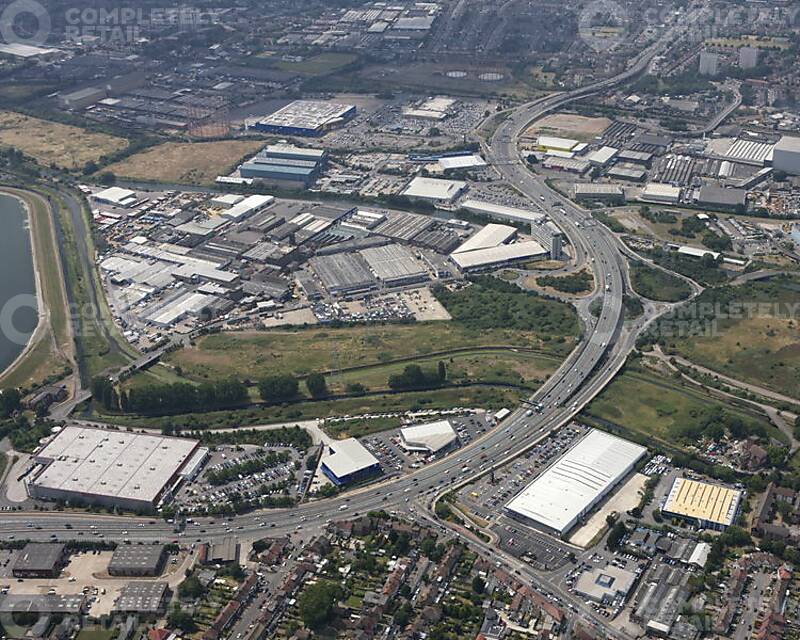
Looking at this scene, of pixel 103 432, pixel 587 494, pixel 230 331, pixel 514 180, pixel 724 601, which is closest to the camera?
pixel 724 601

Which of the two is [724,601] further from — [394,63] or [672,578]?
[394,63]

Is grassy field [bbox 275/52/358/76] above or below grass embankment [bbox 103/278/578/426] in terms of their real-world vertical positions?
above

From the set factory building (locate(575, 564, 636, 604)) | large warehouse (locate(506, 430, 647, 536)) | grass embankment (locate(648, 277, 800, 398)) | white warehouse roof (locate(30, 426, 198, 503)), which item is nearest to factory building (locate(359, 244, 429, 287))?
grass embankment (locate(648, 277, 800, 398))

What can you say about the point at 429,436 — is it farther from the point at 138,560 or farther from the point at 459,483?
the point at 138,560

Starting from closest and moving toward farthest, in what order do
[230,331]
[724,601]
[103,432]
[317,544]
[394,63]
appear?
1. [724,601]
2. [317,544]
3. [103,432]
4. [230,331]
5. [394,63]

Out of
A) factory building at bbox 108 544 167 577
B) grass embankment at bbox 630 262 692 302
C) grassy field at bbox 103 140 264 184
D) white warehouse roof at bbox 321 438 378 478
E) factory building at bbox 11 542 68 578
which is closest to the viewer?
factory building at bbox 108 544 167 577

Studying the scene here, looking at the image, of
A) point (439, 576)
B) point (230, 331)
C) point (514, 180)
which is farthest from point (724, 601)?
point (514, 180)

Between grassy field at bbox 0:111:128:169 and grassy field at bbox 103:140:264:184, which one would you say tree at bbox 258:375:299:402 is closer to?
grassy field at bbox 103:140:264:184

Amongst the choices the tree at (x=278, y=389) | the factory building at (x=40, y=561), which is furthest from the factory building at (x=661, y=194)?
the factory building at (x=40, y=561)
